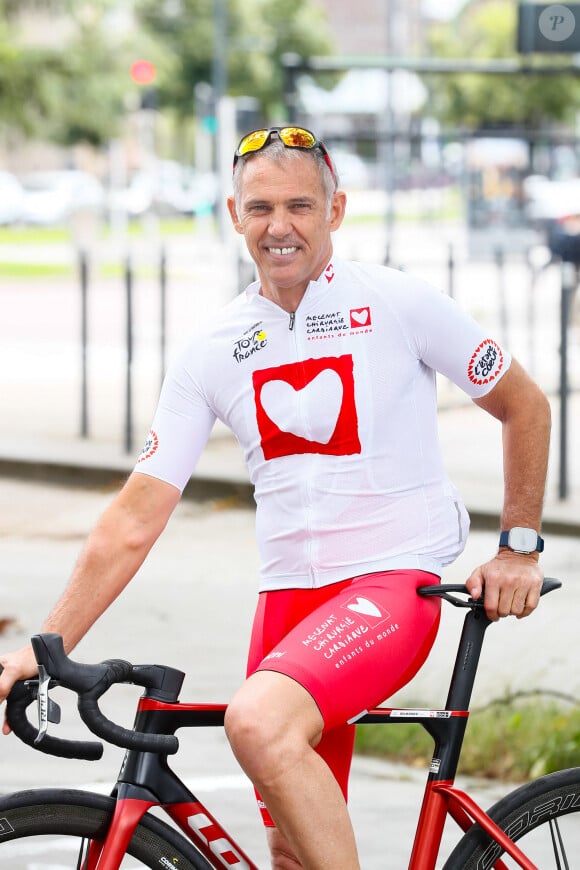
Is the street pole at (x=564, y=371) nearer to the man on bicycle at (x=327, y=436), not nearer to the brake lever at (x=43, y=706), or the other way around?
the man on bicycle at (x=327, y=436)

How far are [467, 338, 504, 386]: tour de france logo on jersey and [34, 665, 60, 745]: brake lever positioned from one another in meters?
0.99

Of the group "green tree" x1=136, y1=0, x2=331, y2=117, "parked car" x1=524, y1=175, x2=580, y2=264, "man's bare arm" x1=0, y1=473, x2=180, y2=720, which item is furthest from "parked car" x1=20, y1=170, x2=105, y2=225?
"man's bare arm" x1=0, y1=473, x2=180, y2=720

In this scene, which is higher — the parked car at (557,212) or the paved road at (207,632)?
the parked car at (557,212)

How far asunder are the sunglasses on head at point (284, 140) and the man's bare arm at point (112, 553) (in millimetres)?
625

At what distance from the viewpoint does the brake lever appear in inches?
95.7

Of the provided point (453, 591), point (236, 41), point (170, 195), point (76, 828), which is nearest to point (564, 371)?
point (453, 591)

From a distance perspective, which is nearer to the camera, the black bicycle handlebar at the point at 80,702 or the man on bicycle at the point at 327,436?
the black bicycle handlebar at the point at 80,702

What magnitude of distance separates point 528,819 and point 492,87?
5559cm

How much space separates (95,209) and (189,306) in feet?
30.2

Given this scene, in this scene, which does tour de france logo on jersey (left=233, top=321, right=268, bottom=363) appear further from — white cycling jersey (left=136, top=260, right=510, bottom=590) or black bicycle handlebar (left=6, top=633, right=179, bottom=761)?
black bicycle handlebar (left=6, top=633, right=179, bottom=761)

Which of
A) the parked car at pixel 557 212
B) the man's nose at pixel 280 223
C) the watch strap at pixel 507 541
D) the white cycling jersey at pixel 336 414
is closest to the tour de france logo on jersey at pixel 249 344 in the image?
the white cycling jersey at pixel 336 414

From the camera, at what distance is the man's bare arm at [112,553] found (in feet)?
8.96

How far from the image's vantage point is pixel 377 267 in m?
3.02

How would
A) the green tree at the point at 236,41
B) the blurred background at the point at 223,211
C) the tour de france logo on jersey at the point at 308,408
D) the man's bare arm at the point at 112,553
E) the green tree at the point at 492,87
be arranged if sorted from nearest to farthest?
the man's bare arm at the point at 112,553 < the tour de france logo on jersey at the point at 308,408 < the blurred background at the point at 223,211 < the green tree at the point at 492,87 < the green tree at the point at 236,41
